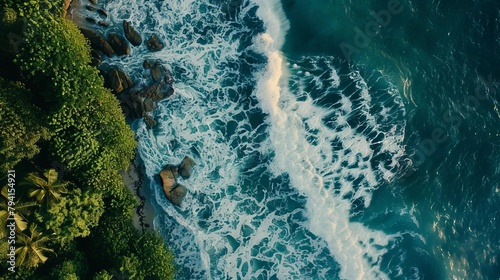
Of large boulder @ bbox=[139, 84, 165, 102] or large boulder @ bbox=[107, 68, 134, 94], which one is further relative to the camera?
large boulder @ bbox=[139, 84, 165, 102]

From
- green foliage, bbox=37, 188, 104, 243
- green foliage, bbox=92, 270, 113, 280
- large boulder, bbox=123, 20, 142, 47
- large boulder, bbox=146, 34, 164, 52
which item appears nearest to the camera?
green foliage, bbox=37, 188, 104, 243

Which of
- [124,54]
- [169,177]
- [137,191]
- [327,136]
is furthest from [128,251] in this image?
[327,136]

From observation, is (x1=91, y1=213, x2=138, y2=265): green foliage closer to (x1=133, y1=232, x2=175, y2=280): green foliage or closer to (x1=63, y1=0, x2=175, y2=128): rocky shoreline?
(x1=133, y1=232, x2=175, y2=280): green foliage

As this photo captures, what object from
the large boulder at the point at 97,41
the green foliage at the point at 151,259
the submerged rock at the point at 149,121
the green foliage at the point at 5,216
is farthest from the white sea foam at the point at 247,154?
the green foliage at the point at 5,216

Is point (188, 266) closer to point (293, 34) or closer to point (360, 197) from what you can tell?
point (360, 197)

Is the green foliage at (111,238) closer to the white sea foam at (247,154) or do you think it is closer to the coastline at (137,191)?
the coastline at (137,191)

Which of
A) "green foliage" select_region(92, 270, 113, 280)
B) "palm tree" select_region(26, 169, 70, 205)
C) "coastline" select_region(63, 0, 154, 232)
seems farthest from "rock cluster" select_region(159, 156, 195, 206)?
"palm tree" select_region(26, 169, 70, 205)

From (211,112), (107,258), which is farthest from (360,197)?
(107,258)
